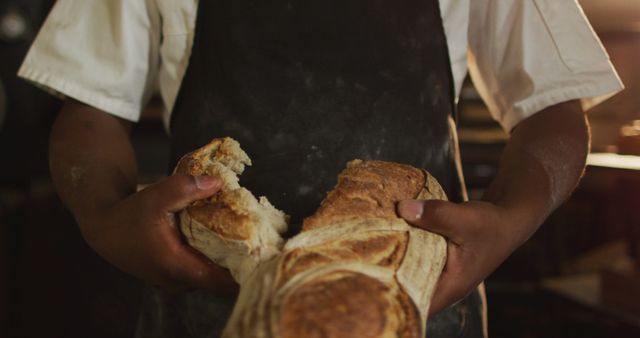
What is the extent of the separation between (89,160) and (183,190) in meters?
0.37

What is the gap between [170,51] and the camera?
1055 mm

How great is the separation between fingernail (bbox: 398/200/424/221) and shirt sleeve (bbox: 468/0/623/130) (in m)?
0.50

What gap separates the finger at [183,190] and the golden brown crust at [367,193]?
0.12 metres

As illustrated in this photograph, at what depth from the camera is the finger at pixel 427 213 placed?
0.70 m

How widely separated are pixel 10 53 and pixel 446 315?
2155 millimetres

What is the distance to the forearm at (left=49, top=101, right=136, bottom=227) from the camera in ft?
3.06

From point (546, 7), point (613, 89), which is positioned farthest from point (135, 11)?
point (613, 89)

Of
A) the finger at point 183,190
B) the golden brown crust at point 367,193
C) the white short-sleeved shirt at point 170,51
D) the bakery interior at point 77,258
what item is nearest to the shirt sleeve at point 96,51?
the white short-sleeved shirt at point 170,51

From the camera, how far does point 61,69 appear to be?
42.2 inches

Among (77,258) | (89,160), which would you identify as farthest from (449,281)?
(77,258)

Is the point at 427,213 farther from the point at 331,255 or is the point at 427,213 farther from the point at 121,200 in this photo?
the point at 121,200

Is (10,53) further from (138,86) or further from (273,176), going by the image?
(273,176)

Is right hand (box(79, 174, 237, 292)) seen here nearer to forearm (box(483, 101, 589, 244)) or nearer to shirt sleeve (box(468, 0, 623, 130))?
forearm (box(483, 101, 589, 244))

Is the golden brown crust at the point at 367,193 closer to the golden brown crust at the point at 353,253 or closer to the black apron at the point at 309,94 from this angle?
the golden brown crust at the point at 353,253
